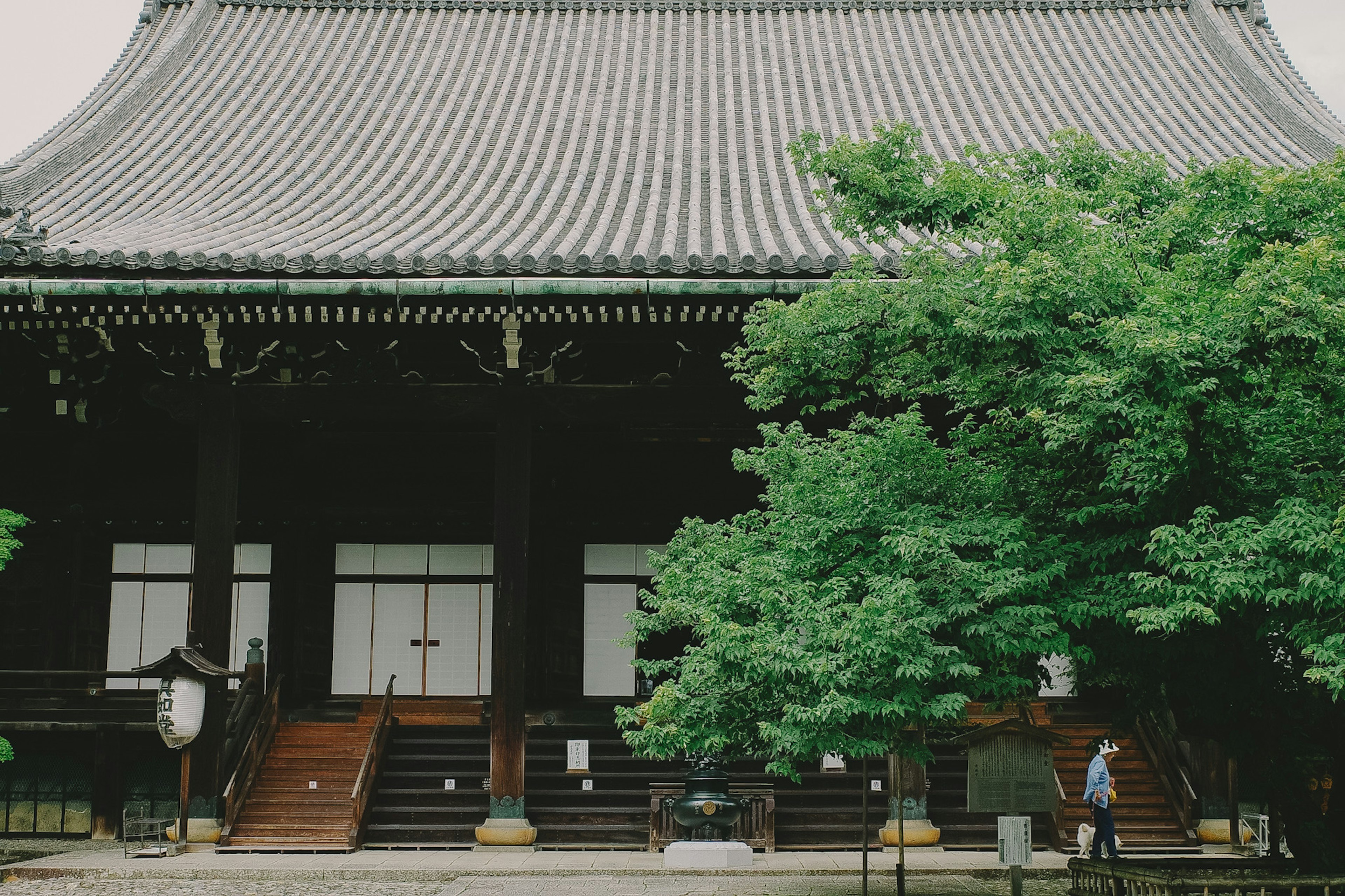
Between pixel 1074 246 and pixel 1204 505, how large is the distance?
181 cm

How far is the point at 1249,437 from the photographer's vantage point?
7691 mm

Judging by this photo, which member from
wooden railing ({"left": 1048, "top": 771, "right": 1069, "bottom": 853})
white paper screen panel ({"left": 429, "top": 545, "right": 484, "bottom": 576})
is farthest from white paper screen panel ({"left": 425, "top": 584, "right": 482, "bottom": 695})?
wooden railing ({"left": 1048, "top": 771, "right": 1069, "bottom": 853})

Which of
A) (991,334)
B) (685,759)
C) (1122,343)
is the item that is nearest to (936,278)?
(991,334)

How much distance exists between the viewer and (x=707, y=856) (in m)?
11.0

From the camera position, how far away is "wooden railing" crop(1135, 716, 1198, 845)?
13.0 meters

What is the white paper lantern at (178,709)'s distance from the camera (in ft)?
38.3

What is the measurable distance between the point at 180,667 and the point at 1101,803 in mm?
8828

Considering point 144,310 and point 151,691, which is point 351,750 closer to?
point 151,691

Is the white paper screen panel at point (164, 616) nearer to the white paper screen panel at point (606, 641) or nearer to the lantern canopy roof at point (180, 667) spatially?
the lantern canopy roof at point (180, 667)

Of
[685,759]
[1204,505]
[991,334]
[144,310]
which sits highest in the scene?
[144,310]

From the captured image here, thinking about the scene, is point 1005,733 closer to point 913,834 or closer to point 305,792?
point 913,834

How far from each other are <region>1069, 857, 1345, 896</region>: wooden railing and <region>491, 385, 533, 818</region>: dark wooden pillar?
5383mm

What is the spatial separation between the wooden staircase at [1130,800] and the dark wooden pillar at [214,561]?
8.72 meters

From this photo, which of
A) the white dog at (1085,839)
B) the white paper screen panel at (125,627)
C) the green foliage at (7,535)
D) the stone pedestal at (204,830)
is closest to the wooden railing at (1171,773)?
the white dog at (1085,839)
